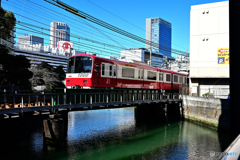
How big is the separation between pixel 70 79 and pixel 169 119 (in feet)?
58.6

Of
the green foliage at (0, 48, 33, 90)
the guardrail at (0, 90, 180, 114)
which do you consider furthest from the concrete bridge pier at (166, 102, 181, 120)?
the green foliage at (0, 48, 33, 90)

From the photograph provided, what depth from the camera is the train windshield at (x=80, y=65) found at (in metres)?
19.5

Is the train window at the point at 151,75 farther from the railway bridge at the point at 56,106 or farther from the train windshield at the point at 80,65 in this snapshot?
the train windshield at the point at 80,65

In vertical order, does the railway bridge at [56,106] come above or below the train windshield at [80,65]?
below

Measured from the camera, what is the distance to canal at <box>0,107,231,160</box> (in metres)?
15.7

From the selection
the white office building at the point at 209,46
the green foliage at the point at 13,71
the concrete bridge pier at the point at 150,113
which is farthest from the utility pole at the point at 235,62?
the green foliage at the point at 13,71

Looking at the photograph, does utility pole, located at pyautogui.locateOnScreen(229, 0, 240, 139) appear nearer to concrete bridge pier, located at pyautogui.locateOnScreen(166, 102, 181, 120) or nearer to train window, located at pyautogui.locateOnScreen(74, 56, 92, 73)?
train window, located at pyautogui.locateOnScreen(74, 56, 92, 73)

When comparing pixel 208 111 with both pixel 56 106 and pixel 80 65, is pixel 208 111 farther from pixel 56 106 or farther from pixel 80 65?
pixel 56 106

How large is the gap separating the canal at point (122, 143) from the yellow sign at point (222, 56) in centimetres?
1185

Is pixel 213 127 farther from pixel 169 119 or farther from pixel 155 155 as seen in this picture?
pixel 155 155

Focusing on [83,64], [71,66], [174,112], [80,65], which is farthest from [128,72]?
[174,112]

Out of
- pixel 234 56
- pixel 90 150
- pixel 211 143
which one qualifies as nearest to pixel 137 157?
pixel 90 150

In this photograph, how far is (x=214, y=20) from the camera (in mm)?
33656

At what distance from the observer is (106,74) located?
69.1ft
